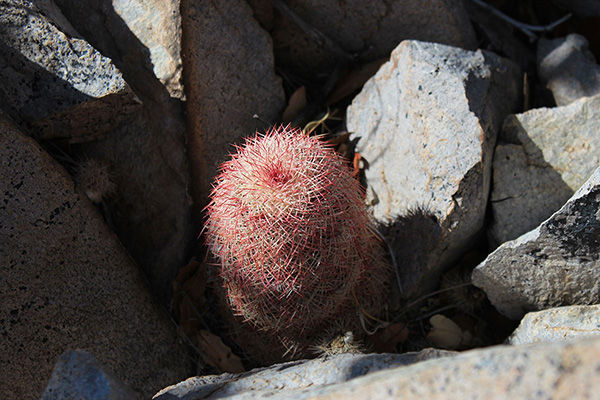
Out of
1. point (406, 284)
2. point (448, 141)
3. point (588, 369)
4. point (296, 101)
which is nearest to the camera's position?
point (588, 369)

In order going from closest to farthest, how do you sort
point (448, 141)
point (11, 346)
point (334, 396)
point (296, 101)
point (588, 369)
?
point (588, 369)
point (334, 396)
point (11, 346)
point (448, 141)
point (296, 101)

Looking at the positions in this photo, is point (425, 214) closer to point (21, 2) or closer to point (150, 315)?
point (150, 315)

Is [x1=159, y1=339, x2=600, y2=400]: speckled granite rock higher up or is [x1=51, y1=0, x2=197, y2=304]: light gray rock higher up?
[x1=51, y1=0, x2=197, y2=304]: light gray rock

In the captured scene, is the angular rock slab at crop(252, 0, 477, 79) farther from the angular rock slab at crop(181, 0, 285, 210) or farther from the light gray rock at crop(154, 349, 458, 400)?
the light gray rock at crop(154, 349, 458, 400)

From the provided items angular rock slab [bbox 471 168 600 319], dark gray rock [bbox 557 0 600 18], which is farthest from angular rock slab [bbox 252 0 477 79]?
angular rock slab [bbox 471 168 600 319]

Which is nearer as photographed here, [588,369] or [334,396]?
[588,369]

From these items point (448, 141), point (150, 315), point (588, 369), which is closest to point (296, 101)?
point (448, 141)

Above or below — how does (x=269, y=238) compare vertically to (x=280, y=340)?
above
